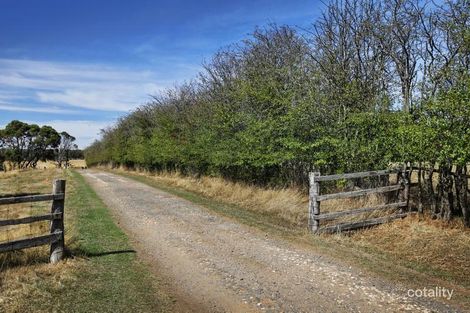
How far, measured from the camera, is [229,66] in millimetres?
24203

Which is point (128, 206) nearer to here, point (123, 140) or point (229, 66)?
point (229, 66)

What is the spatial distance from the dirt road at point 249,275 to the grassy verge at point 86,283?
0.41 meters

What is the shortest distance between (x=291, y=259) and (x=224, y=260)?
136 cm

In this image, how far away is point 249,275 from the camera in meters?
7.14

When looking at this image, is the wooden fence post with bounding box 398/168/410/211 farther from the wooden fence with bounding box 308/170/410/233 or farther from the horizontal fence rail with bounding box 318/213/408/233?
the horizontal fence rail with bounding box 318/213/408/233

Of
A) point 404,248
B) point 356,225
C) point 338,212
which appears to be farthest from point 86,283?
point 356,225

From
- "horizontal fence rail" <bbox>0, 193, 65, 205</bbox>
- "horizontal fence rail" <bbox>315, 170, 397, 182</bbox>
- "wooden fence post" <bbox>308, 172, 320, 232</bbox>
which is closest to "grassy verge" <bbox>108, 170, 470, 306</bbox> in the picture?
"wooden fence post" <bbox>308, 172, 320, 232</bbox>

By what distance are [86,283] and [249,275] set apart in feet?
9.07

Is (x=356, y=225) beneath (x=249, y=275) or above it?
above

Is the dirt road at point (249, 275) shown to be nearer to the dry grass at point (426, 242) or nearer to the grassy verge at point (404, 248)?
the grassy verge at point (404, 248)

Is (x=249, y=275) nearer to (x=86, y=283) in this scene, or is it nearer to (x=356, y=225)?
(x=86, y=283)

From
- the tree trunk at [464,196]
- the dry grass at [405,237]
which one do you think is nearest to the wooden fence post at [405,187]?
the dry grass at [405,237]

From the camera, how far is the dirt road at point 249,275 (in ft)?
19.1

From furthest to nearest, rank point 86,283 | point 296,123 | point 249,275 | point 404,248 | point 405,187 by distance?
1. point 296,123
2. point 405,187
3. point 404,248
4. point 249,275
5. point 86,283
